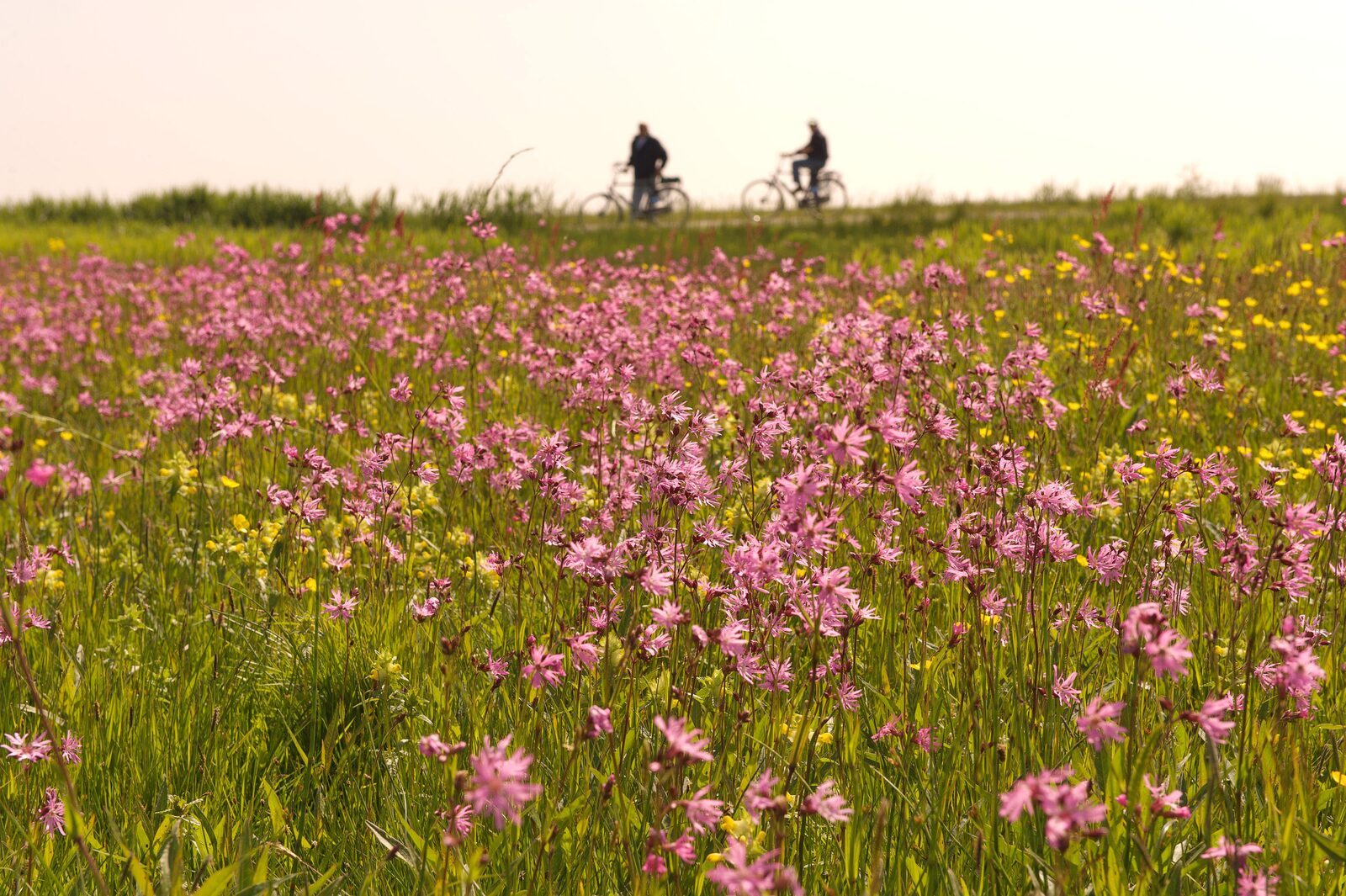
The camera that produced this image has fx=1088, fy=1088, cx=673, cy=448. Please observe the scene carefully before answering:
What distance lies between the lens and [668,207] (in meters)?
22.6

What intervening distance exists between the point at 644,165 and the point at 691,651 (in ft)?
67.2

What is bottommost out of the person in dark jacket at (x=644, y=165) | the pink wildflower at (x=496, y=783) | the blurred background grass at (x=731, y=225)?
the pink wildflower at (x=496, y=783)

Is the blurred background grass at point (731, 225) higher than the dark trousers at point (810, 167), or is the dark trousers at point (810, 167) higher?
the dark trousers at point (810, 167)

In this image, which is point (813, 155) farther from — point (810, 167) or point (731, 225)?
point (731, 225)

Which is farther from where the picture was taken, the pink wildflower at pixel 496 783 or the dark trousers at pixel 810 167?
the dark trousers at pixel 810 167

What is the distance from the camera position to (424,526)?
172 inches

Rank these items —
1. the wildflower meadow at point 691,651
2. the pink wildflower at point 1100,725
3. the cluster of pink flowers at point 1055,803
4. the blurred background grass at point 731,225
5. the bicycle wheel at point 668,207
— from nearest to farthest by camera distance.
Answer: the cluster of pink flowers at point 1055,803 → the pink wildflower at point 1100,725 → the wildflower meadow at point 691,651 → the blurred background grass at point 731,225 → the bicycle wheel at point 668,207

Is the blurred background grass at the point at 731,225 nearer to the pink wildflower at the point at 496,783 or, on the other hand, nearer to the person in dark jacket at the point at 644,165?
the person in dark jacket at the point at 644,165

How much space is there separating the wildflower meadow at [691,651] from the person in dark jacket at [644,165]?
56.7 feet

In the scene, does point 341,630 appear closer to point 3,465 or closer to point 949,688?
point 3,465

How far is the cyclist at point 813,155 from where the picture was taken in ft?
78.0

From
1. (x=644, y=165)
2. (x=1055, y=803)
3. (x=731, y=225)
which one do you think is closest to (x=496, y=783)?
(x=1055, y=803)

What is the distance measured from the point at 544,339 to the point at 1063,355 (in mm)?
3205

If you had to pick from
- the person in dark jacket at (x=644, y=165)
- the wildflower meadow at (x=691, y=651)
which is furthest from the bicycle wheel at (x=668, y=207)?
the wildflower meadow at (x=691, y=651)
